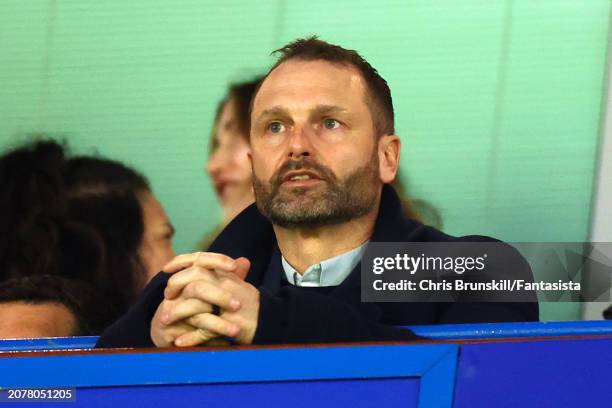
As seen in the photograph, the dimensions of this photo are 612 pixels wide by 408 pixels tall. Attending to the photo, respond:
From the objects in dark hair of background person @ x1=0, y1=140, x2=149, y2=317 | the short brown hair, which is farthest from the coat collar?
dark hair of background person @ x1=0, y1=140, x2=149, y2=317

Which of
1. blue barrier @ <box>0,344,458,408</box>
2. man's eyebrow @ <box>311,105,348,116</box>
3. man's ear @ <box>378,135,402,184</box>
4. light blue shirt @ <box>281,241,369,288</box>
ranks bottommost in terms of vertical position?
blue barrier @ <box>0,344,458,408</box>

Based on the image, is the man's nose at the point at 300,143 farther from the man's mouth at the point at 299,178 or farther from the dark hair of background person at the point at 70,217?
the dark hair of background person at the point at 70,217

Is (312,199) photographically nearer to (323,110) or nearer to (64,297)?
(323,110)

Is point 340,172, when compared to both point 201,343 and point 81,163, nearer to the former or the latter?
point 201,343

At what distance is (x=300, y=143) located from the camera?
182cm

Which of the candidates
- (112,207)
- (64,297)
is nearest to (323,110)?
(64,297)

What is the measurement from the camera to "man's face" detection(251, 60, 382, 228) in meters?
1.80

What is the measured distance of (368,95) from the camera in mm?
1909

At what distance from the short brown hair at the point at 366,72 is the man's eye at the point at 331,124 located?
0.24 feet

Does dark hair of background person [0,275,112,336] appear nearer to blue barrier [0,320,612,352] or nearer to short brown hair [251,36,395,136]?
short brown hair [251,36,395,136]

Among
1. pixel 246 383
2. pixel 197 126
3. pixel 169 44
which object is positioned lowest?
pixel 246 383

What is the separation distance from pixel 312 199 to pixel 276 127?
0.14 meters

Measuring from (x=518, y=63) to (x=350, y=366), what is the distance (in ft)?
5.72

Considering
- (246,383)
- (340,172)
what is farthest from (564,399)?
(340,172)
